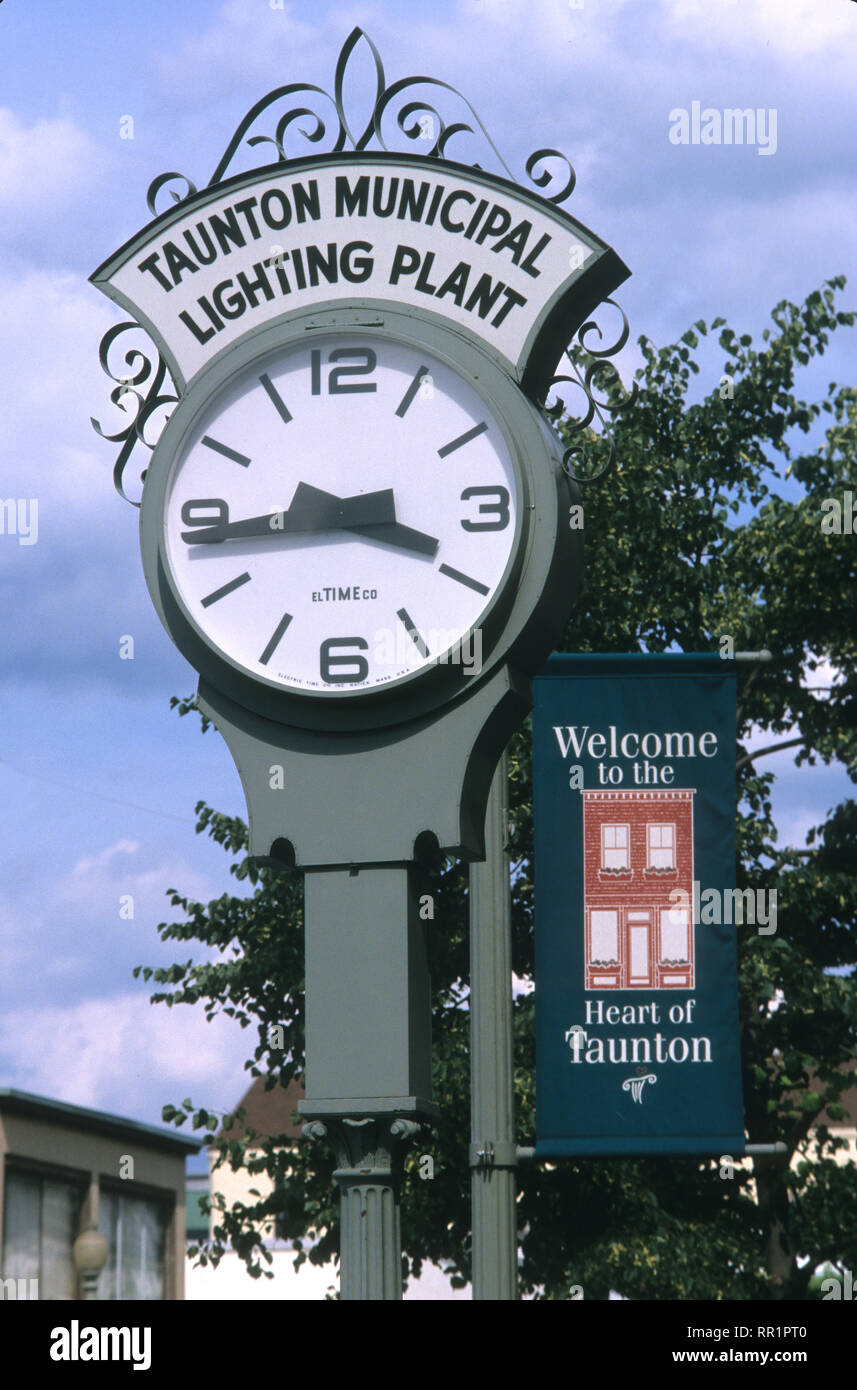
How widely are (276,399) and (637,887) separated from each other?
5.26m

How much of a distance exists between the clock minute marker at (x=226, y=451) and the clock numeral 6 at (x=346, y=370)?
0.88 ft

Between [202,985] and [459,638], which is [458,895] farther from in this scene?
[459,638]

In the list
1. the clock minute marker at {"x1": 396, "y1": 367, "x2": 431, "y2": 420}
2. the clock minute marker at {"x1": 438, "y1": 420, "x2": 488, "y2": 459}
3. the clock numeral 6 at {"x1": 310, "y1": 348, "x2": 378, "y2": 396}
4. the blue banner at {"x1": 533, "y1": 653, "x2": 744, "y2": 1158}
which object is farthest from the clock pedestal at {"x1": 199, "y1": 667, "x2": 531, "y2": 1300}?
the blue banner at {"x1": 533, "y1": 653, "x2": 744, "y2": 1158}

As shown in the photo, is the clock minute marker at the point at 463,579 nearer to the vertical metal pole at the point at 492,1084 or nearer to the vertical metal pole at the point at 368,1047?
the vertical metal pole at the point at 368,1047

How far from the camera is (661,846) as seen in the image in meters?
10.2

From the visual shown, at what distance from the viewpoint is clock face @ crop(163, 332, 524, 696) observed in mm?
5078

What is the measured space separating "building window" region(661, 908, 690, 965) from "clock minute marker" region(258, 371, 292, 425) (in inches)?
216

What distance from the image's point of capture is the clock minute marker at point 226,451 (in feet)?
17.4

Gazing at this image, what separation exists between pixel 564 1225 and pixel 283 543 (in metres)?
13.8

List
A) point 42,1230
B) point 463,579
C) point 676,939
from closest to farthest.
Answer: point 463,579
point 676,939
point 42,1230

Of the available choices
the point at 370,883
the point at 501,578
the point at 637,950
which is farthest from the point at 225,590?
the point at 637,950

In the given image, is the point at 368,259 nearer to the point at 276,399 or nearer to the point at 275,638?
the point at 276,399

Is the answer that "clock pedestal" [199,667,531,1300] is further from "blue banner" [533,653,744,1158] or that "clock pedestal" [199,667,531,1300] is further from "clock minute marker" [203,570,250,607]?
"blue banner" [533,653,744,1158]
